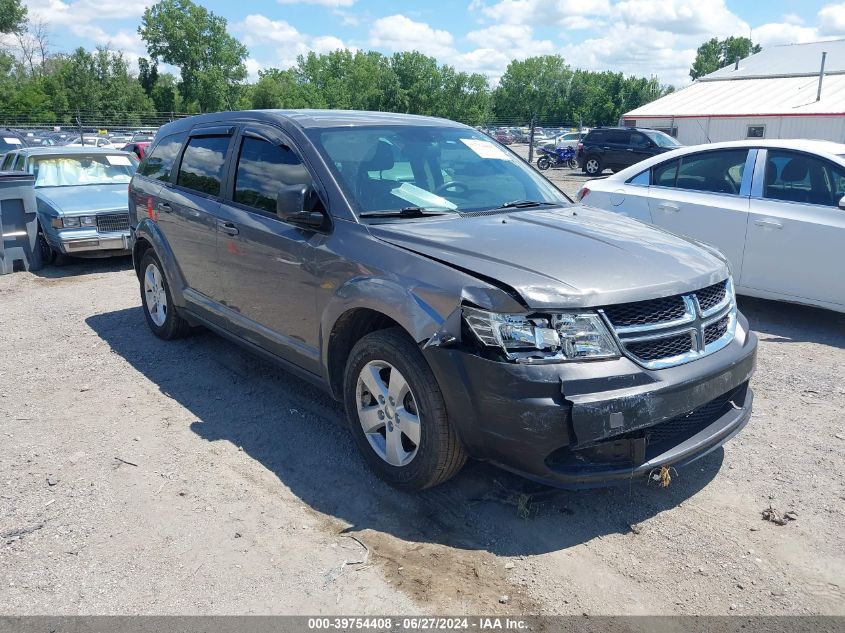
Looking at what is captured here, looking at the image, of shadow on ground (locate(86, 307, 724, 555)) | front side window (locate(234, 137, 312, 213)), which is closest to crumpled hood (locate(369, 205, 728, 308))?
front side window (locate(234, 137, 312, 213))

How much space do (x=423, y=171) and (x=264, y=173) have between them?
1.04 meters

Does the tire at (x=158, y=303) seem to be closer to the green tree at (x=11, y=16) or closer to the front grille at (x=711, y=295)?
the front grille at (x=711, y=295)

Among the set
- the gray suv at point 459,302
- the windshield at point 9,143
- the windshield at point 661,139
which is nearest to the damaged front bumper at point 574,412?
the gray suv at point 459,302

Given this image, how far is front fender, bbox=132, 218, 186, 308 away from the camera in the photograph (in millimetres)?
5484

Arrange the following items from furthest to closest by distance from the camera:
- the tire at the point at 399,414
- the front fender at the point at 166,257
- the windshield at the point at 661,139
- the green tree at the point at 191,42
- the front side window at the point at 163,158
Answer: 1. the green tree at the point at 191,42
2. the windshield at the point at 661,139
3. the front side window at the point at 163,158
4. the front fender at the point at 166,257
5. the tire at the point at 399,414

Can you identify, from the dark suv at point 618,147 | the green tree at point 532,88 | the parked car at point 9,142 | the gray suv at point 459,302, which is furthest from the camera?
the green tree at point 532,88

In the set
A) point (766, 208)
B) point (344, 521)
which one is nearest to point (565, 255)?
point (344, 521)

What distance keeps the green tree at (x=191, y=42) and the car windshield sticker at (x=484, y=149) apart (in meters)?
77.7

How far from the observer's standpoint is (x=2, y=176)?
905 cm

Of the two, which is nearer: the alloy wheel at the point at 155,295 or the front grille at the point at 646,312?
the front grille at the point at 646,312

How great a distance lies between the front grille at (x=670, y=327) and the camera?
9.90 ft

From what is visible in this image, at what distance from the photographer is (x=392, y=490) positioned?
3.61 metres

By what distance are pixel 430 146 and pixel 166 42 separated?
3337 inches

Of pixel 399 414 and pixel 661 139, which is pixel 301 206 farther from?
pixel 661 139
